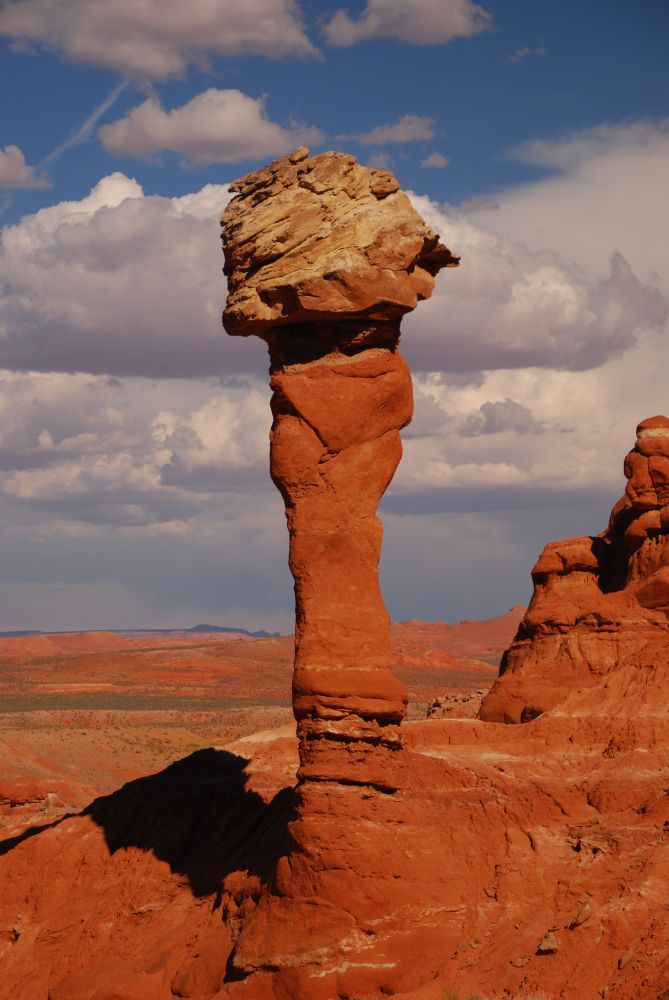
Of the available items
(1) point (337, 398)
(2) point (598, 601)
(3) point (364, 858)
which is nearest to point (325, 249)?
(1) point (337, 398)

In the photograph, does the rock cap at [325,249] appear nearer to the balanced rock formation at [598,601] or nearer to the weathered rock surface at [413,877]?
the weathered rock surface at [413,877]

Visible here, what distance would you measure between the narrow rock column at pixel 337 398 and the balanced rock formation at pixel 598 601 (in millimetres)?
6388

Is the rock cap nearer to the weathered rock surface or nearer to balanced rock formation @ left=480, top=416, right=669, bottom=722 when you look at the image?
the weathered rock surface

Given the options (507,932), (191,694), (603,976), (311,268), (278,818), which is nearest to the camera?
(603,976)

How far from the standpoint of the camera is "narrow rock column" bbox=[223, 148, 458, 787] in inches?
574

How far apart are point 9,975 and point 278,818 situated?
4.22 metres

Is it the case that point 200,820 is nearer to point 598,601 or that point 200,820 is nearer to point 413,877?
point 413,877

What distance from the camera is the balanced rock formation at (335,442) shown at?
551 inches

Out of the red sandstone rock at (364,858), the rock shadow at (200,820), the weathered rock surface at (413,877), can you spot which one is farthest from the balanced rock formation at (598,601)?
the rock shadow at (200,820)

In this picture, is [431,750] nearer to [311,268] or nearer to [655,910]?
[655,910]

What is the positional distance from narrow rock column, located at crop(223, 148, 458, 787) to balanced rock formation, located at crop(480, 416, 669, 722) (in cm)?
639

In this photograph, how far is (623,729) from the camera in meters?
17.1

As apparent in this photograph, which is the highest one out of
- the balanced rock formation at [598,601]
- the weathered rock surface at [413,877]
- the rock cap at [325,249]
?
the rock cap at [325,249]

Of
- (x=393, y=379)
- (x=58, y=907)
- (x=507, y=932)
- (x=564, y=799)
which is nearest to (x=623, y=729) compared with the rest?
(x=564, y=799)
